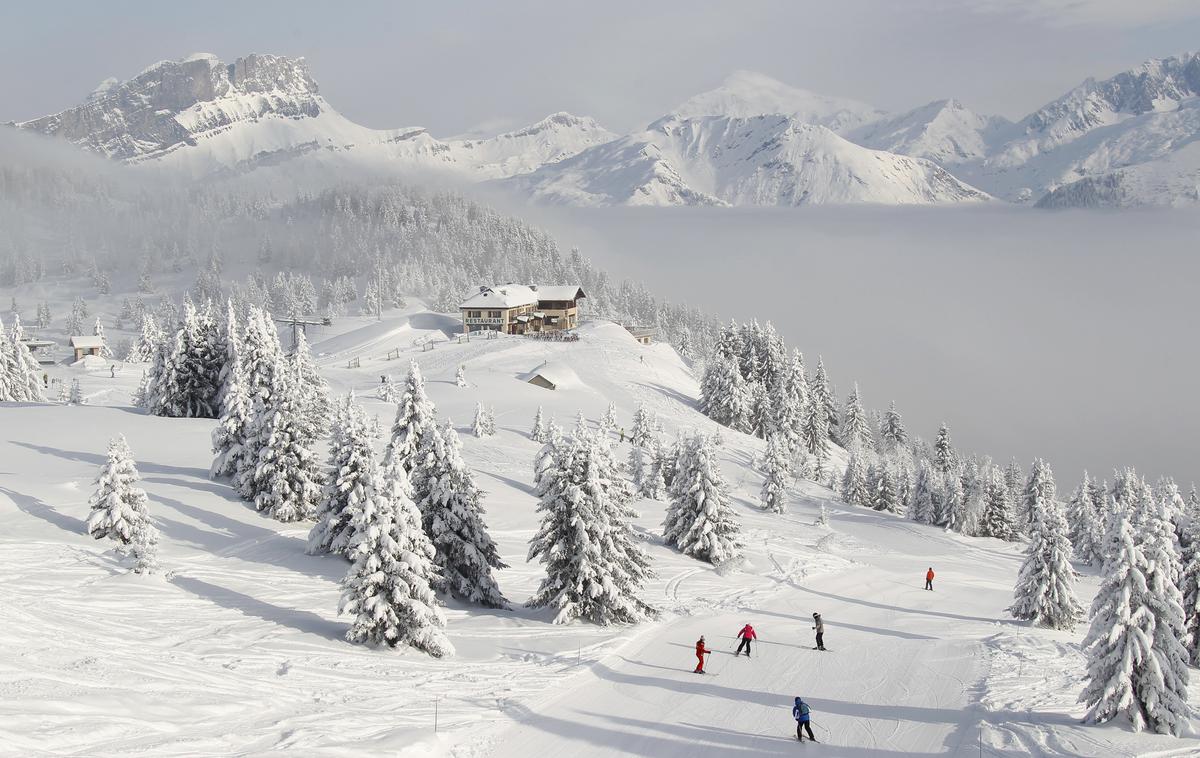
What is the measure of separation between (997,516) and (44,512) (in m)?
78.3

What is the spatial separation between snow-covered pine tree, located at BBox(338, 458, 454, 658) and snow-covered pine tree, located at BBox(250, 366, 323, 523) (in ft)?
49.7

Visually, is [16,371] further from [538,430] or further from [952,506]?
[952,506]

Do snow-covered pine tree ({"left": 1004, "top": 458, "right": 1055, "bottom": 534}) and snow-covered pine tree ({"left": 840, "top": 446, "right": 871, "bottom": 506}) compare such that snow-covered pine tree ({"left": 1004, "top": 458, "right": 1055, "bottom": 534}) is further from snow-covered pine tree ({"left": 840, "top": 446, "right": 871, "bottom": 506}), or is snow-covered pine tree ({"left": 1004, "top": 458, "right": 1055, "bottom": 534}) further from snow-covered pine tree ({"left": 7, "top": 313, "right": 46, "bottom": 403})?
snow-covered pine tree ({"left": 7, "top": 313, "right": 46, "bottom": 403})

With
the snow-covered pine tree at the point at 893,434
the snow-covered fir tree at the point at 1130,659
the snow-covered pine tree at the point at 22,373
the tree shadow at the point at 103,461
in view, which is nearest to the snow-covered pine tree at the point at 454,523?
the snow-covered fir tree at the point at 1130,659

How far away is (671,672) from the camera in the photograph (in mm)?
25312

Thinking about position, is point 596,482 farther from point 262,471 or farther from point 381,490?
point 262,471

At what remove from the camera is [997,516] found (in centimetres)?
8019

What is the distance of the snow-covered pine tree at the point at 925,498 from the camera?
259 feet

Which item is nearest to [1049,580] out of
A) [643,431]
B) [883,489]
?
[643,431]

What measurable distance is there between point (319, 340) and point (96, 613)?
126358 millimetres

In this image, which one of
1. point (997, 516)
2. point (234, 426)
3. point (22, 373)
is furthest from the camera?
point (997, 516)

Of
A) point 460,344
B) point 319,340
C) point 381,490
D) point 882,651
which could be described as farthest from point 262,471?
point 319,340

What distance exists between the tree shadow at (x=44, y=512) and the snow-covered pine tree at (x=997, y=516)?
76804 mm

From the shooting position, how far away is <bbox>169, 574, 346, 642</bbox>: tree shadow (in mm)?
25375
